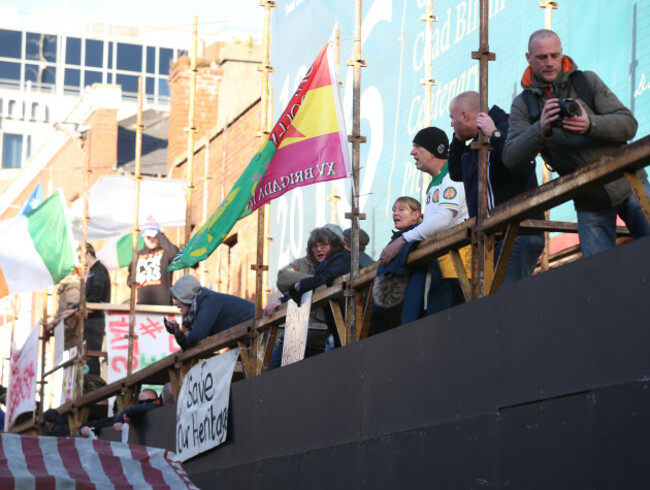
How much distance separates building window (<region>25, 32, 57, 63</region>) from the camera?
256 ft

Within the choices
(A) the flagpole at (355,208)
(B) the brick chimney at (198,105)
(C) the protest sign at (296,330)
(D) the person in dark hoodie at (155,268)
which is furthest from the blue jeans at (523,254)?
(B) the brick chimney at (198,105)

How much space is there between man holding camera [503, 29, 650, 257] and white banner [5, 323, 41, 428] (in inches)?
465

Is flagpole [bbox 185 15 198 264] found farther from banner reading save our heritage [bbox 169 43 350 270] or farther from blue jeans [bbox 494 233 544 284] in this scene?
blue jeans [bbox 494 233 544 284]

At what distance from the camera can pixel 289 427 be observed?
970 centimetres

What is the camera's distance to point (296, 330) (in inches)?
393

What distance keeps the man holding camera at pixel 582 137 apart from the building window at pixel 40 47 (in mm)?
73482

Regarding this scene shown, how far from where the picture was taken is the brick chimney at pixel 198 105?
83.7ft

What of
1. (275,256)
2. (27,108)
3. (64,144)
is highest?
(27,108)

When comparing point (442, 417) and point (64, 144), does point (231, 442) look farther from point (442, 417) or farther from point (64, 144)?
point (64, 144)

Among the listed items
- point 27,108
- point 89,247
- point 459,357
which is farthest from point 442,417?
point 27,108

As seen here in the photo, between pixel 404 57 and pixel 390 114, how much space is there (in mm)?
580

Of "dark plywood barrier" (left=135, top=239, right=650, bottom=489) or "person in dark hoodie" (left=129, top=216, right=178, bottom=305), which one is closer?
"dark plywood barrier" (left=135, top=239, right=650, bottom=489)

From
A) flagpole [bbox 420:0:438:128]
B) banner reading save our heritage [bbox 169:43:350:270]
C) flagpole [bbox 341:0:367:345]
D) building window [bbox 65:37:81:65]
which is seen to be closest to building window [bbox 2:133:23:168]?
building window [bbox 65:37:81:65]

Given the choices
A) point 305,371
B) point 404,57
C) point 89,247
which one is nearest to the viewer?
point 305,371
